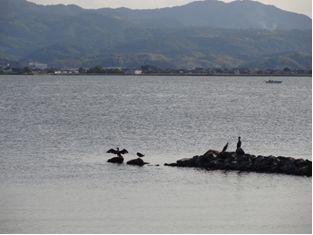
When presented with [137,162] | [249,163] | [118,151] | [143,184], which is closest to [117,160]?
[137,162]

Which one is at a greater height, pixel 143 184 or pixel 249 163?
pixel 249 163

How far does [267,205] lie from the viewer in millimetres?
36156

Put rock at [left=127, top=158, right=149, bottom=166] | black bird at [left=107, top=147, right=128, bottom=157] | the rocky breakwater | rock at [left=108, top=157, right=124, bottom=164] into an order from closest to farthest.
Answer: the rocky breakwater
rock at [left=127, top=158, right=149, bottom=166]
rock at [left=108, top=157, right=124, bottom=164]
black bird at [left=107, top=147, right=128, bottom=157]

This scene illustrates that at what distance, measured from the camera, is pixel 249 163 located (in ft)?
152

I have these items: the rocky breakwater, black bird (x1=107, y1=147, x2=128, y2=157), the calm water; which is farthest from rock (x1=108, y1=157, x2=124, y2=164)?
the rocky breakwater

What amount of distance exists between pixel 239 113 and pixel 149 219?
6420 centimetres

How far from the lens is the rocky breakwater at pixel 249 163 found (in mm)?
44750

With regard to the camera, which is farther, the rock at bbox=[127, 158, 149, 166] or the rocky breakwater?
the rock at bbox=[127, 158, 149, 166]

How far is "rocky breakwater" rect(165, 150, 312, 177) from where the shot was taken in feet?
147

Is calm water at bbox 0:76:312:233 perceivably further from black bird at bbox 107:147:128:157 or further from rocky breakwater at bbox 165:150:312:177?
rocky breakwater at bbox 165:150:312:177

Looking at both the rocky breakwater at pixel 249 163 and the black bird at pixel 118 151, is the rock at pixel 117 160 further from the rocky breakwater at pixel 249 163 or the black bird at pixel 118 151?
the rocky breakwater at pixel 249 163

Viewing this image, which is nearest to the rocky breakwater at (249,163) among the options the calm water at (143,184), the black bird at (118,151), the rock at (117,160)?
the calm water at (143,184)

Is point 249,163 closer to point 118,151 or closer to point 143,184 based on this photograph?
point 143,184

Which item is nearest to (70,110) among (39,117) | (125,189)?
(39,117)
